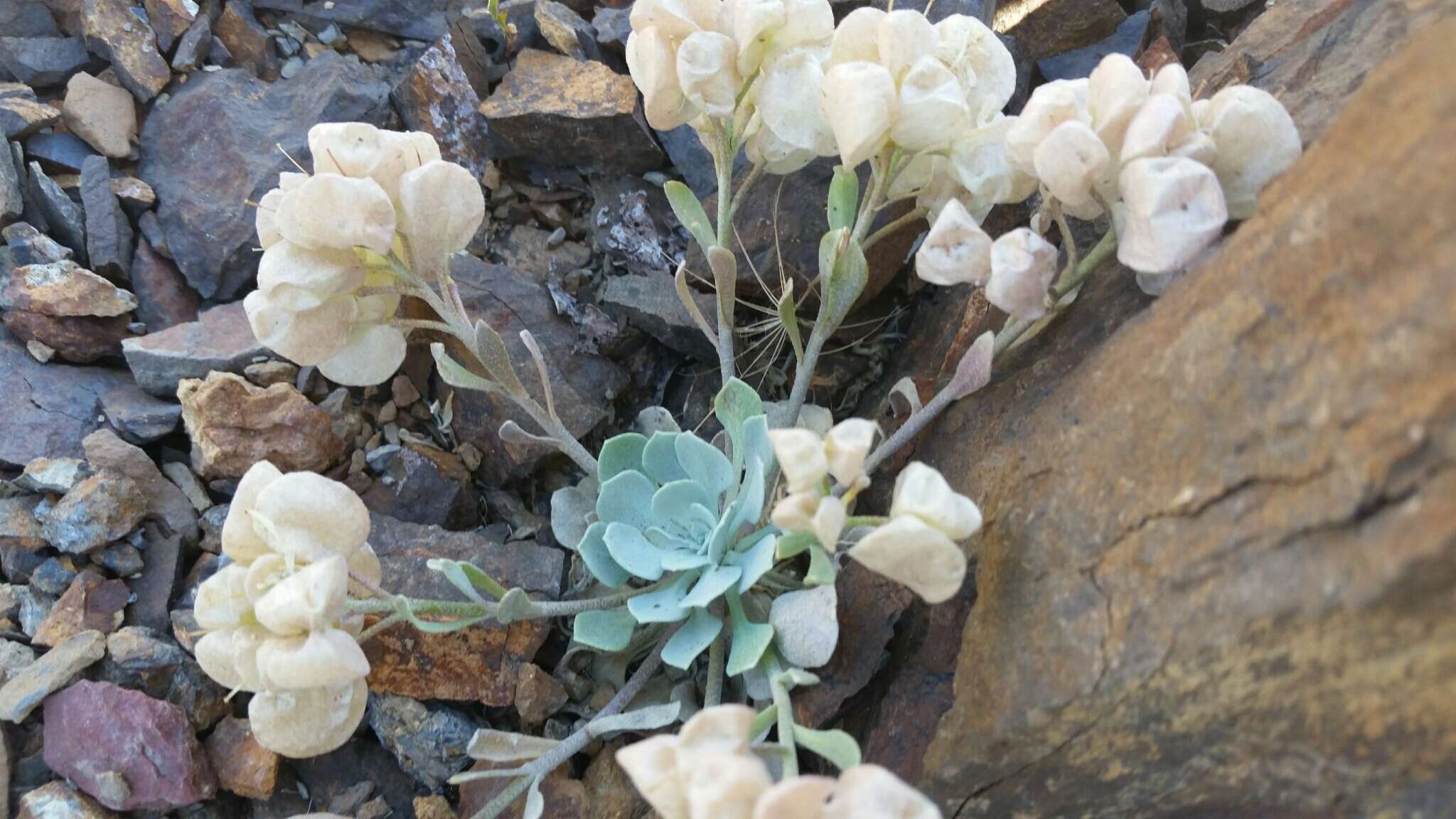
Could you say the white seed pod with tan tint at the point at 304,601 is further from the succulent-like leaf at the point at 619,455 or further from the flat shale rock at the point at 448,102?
the flat shale rock at the point at 448,102

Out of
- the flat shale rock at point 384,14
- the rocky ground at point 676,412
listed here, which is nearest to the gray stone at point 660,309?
the rocky ground at point 676,412

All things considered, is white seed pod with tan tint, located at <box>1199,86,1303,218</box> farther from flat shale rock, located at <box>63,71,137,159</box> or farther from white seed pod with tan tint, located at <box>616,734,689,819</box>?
flat shale rock, located at <box>63,71,137,159</box>

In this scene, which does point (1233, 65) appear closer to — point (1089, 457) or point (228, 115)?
point (1089, 457)

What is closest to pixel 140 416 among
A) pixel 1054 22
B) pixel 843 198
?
pixel 843 198


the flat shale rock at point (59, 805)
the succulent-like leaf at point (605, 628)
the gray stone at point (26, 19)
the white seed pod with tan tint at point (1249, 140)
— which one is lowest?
the flat shale rock at point (59, 805)

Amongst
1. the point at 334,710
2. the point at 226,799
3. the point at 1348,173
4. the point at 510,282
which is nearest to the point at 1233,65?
the point at 1348,173

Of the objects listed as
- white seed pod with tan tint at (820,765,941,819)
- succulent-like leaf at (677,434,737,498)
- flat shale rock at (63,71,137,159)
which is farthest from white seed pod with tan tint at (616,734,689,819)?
flat shale rock at (63,71,137,159)
